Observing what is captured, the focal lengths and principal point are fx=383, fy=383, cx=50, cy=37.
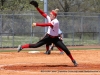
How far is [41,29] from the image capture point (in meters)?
30.4

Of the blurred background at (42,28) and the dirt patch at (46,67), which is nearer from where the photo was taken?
the dirt patch at (46,67)

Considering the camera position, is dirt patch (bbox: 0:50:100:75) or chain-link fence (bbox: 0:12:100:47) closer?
dirt patch (bbox: 0:50:100:75)

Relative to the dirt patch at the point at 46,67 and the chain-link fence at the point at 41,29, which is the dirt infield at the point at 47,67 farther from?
the chain-link fence at the point at 41,29

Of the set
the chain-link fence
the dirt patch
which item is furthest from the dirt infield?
the chain-link fence

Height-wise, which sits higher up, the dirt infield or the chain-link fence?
the dirt infield

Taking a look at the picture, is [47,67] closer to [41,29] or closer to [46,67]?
[46,67]

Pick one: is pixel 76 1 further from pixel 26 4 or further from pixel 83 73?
pixel 83 73

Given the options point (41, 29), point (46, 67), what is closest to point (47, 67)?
point (46, 67)

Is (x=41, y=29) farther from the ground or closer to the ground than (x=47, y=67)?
closer to the ground

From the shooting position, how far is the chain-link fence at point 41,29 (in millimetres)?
29500

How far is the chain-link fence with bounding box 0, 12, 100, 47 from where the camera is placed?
Answer: 29.5m

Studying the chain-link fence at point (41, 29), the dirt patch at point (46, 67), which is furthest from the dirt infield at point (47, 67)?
the chain-link fence at point (41, 29)

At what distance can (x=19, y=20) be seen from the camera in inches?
1166

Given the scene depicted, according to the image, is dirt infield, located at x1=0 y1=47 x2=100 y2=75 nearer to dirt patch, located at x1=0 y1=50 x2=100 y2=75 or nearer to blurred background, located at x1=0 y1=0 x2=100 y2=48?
dirt patch, located at x1=0 y1=50 x2=100 y2=75
